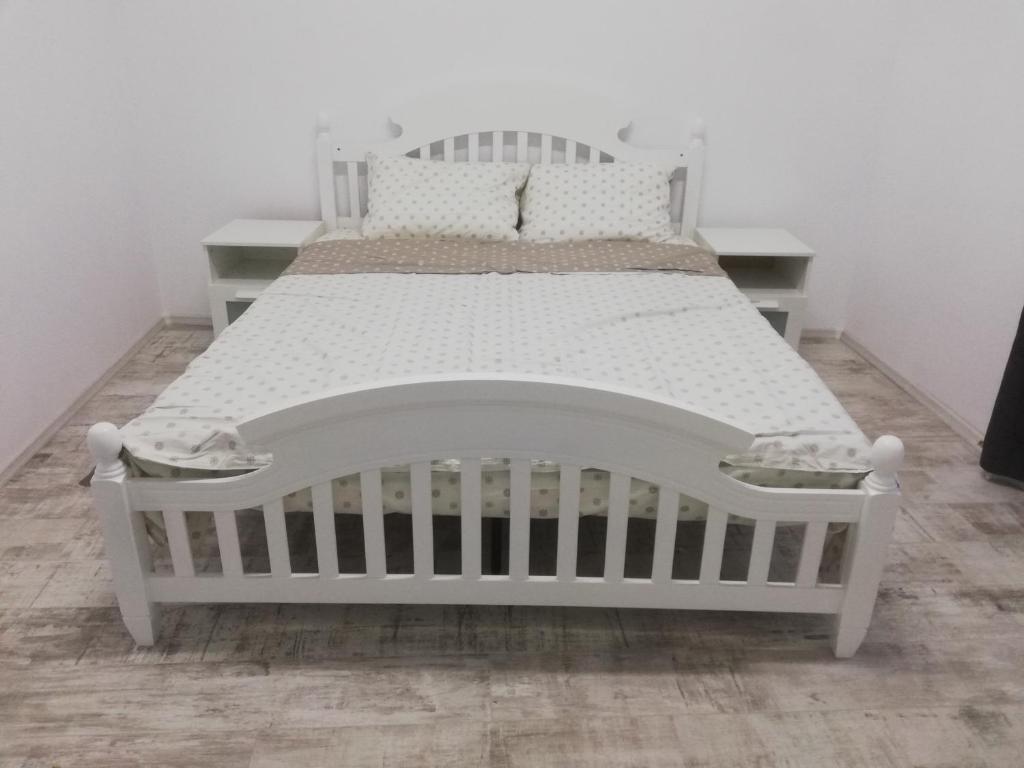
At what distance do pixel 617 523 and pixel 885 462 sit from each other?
1.78 ft

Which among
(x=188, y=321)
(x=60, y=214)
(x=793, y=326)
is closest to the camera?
(x=60, y=214)

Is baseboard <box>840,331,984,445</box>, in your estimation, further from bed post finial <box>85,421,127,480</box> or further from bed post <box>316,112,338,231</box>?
bed post finial <box>85,421,127,480</box>

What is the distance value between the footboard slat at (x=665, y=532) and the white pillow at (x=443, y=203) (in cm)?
162

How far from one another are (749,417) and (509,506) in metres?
0.56

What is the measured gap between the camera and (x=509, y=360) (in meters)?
2.02

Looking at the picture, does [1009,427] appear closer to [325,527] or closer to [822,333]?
[822,333]

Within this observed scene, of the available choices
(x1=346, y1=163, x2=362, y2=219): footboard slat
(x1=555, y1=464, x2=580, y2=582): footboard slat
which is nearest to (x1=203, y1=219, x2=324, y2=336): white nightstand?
(x1=346, y1=163, x2=362, y2=219): footboard slat

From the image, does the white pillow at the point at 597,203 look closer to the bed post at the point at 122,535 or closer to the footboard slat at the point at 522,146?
the footboard slat at the point at 522,146

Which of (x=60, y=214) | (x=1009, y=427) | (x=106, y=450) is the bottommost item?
(x=1009, y=427)

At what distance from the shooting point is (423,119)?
321cm

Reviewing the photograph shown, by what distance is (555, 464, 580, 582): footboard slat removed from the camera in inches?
64.7

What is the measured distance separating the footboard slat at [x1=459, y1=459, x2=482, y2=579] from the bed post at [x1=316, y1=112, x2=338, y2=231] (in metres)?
2.00

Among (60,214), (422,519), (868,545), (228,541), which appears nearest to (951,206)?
(868,545)

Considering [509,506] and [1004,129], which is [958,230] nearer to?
[1004,129]
